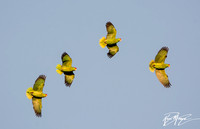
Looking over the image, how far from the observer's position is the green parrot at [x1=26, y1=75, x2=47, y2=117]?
3953 cm

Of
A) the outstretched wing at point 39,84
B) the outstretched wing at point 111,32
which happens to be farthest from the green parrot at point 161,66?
the outstretched wing at point 39,84

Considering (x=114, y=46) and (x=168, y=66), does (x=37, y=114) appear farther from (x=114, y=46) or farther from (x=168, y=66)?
(x=168, y=66)

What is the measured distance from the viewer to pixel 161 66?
39.7 m

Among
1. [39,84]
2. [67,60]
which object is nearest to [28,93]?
[39,84]

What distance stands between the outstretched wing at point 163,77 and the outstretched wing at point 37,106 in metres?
10.2

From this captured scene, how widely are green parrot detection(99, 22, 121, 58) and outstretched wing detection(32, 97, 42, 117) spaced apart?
7.23 metres

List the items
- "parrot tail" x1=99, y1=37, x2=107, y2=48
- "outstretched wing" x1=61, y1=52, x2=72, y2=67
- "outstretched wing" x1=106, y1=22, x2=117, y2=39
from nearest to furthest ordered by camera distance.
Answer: "outstretched wing" x1=61, y1=52, x2=72, y2=67 → "parrot tail" x1=99, y1=37, x2=107, y2=48 → "outstretched wing" x1=106, y1=22, x2=117, y2=39

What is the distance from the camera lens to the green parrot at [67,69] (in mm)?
40344

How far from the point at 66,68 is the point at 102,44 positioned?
12.6 ft

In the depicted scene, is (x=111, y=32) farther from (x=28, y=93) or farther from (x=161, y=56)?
(x=28, y=93)

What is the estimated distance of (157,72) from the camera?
133 feet

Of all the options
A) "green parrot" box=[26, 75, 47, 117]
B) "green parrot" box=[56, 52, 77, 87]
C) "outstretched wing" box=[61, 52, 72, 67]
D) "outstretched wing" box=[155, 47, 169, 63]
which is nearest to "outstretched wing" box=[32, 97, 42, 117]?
"green parrot" box=[26, 75, 47, 117]

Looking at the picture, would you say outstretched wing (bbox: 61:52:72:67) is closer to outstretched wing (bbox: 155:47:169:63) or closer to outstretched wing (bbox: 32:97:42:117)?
outstretched wing (bbox: 32:97:42:117)

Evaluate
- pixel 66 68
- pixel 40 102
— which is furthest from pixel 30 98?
pixel 66 68
